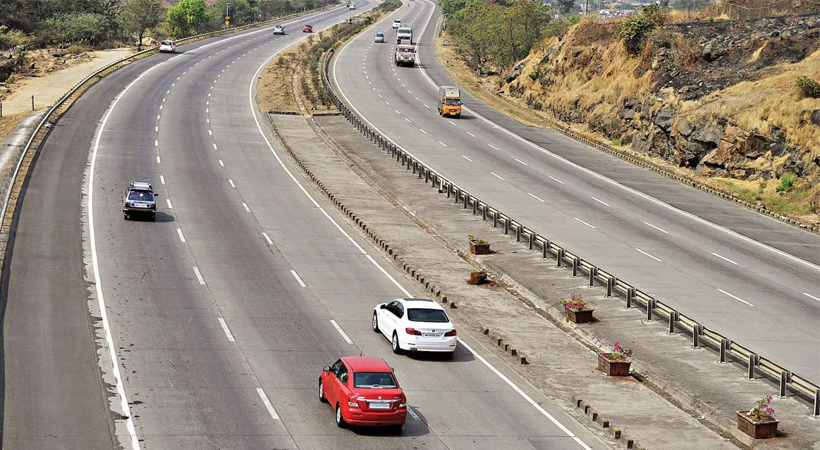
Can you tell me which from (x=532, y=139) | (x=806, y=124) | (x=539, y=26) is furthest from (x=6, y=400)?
(x=539, y=26)

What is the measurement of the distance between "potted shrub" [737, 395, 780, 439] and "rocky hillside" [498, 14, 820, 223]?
35544 millimetres

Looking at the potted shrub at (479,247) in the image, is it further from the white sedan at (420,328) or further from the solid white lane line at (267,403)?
the solid white lane line at (267,403)

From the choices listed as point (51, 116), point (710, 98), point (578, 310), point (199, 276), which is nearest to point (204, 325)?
point (199, 276)

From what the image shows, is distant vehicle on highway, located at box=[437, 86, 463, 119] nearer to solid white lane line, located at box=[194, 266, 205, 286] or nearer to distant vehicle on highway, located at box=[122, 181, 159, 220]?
distant vehicle on highway, located at box=[122, 181, 159, 220]

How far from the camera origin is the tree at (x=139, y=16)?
137625 millimetres

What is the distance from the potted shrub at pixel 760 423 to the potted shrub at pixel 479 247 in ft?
69.0

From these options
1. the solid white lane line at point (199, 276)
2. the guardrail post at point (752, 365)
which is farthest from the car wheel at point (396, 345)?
the guardrail post at point (752, 365)

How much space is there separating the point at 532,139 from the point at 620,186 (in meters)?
17.2

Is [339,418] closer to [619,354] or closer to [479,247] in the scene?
[619,354]

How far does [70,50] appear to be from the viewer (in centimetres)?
12038

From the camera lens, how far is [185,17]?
7219 inches

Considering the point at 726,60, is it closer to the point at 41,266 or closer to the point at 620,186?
the point at 620,186

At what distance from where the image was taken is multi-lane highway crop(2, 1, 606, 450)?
2447 centimetres

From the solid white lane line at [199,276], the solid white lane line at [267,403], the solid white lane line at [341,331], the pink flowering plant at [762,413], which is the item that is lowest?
the solid white lane line at [341,331]
